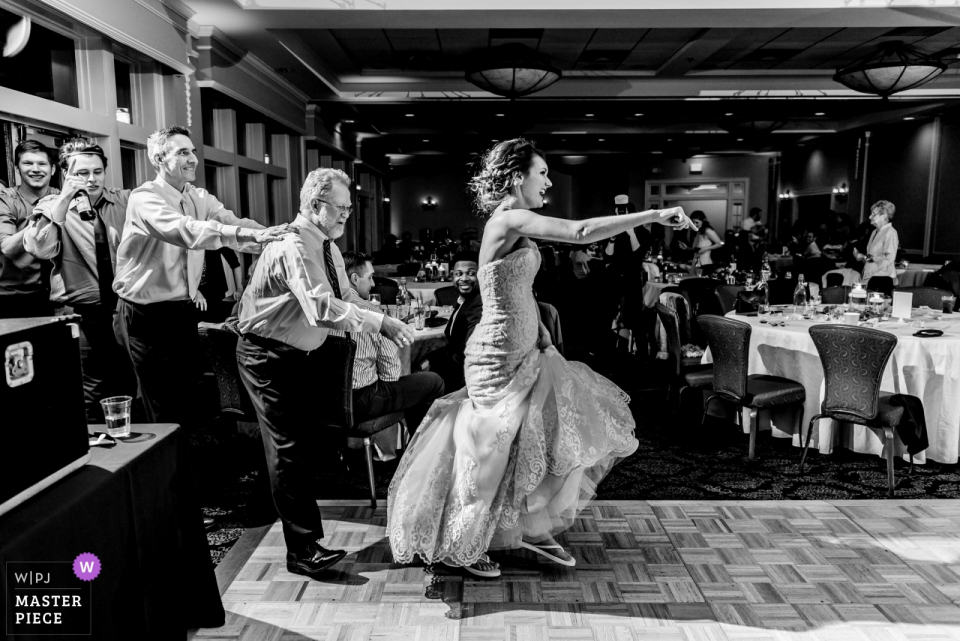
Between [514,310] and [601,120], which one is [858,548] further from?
[601,120]

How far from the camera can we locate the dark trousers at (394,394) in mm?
3273

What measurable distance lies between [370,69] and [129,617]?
856 centimetres

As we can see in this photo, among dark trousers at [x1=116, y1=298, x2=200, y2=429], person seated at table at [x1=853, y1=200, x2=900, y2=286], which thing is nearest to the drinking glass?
person seated at table at [x1=853, y1=200, x2=900, y2=286]

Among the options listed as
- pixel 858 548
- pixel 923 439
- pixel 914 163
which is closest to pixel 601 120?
pixel 914 163

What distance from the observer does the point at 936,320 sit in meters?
4.57

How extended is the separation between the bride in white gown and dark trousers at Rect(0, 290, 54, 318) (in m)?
2.27

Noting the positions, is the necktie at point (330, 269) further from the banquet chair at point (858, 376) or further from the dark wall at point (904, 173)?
the dark wall at point (904, 173)

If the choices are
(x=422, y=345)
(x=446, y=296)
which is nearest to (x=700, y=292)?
(x=446, y=296)

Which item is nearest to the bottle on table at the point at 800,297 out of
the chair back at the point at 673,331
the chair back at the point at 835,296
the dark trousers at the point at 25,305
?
the chair back at the point at 835,296

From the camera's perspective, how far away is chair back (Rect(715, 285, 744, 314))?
5.63m

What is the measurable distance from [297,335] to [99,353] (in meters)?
1.68

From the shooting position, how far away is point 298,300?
2.42 metres

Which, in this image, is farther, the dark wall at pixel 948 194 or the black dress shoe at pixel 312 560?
the dark wall at pixel 948 194

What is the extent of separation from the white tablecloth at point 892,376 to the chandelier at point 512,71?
12.2 feet
